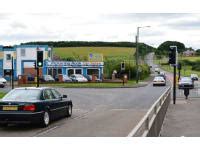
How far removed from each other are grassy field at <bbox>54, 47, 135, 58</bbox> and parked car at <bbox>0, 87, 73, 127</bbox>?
106327 mm

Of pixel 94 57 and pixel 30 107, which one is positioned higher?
pixel 94 57

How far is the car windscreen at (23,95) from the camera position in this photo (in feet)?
54.5

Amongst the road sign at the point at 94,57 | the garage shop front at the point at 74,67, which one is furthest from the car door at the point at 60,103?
the road sign at the point at 94,57

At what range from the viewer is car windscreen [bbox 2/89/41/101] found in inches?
655

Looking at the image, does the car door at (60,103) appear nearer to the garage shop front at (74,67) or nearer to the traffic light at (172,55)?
the traffic light at (172,55)

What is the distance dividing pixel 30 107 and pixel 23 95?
39.1 inches

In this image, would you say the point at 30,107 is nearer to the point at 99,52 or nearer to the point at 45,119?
the point at 45,119

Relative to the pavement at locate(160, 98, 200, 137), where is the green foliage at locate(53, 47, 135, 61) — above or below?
above

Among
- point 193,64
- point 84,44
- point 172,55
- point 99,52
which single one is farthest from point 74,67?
point 193,64

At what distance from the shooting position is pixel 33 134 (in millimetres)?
14922

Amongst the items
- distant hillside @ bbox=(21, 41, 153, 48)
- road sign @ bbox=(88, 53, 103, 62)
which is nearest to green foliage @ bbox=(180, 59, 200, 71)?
distant hillside @ bbox=(21, 41, 153, 48)

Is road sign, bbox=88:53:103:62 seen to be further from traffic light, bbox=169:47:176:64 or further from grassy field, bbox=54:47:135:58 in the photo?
traffic light, bbox=169:47:176:64

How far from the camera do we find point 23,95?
16.9 metres
